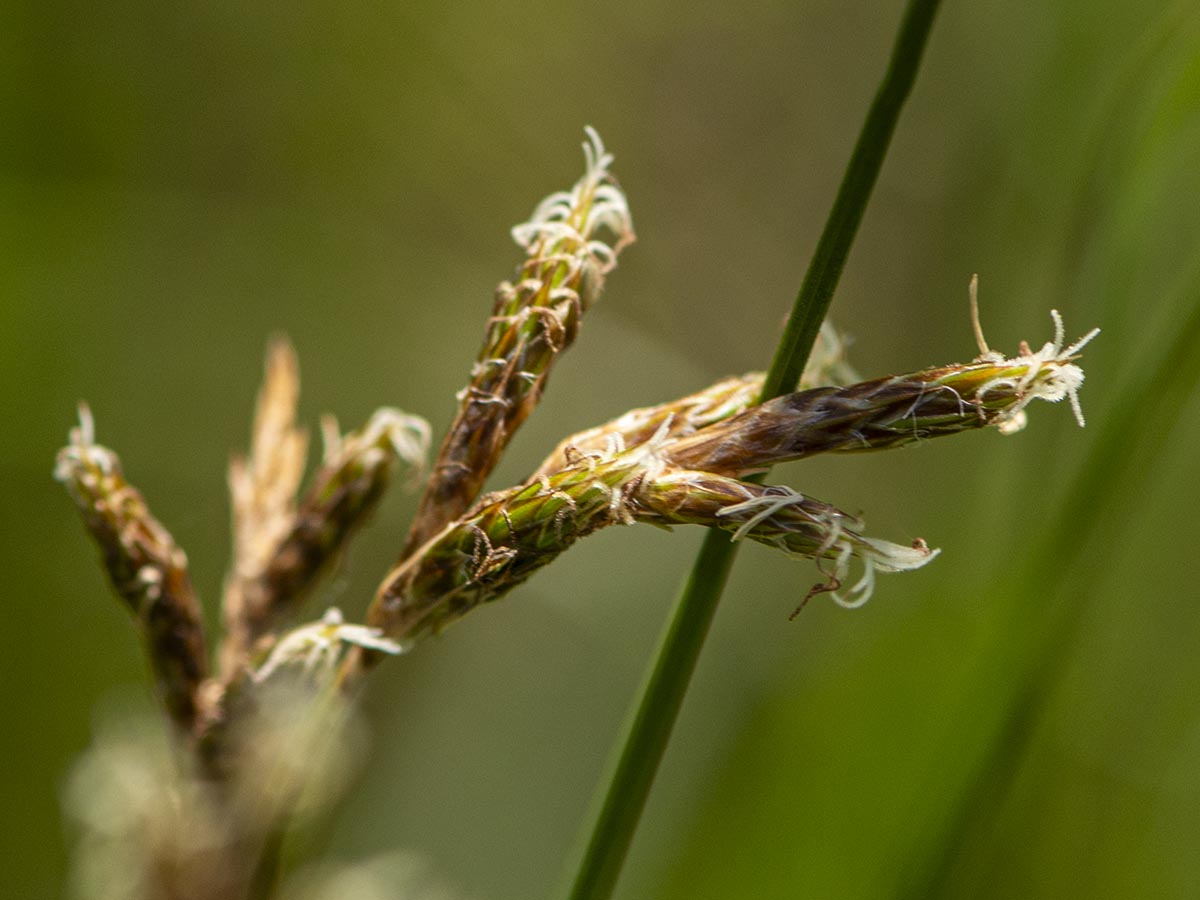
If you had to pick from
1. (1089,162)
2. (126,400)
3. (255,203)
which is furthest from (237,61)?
(1089,162)

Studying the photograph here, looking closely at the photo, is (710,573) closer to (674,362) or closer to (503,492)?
(503,492)

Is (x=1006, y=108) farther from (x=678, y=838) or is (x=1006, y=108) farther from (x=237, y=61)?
(x=237, y=61)

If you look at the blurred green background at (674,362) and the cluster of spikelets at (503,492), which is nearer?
the cluster of spikelets at (503,492)

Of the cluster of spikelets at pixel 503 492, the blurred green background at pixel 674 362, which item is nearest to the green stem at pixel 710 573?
the cluster of spikelets at pixel 503 492

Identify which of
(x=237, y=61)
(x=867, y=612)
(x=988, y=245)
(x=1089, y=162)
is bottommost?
(x=867, y=612)

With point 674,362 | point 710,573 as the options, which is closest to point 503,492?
point 710,573

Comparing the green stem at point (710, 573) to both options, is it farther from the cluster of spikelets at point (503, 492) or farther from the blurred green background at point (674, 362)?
the blurred green background at point (674, 362)
